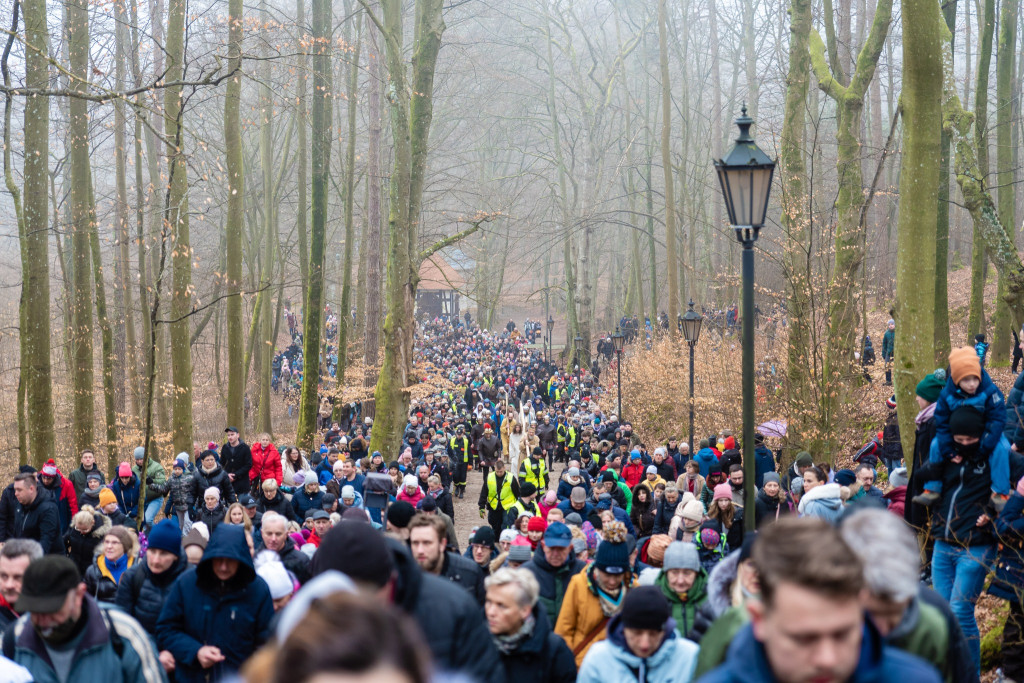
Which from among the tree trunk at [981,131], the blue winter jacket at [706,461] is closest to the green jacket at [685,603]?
the blue winter jacket at [706,461]

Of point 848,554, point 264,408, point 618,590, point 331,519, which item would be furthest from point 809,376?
point 264,408

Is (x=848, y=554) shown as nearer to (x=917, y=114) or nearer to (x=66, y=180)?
(x=917, y=114)

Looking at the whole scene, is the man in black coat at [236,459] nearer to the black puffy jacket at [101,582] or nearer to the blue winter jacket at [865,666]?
the black puffy jacket at [101,582]

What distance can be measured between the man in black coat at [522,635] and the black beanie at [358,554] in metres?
1.55

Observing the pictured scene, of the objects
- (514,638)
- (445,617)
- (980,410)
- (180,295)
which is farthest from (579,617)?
(180,295)

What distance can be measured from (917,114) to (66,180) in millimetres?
23923

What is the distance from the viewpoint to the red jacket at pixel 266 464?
44.9 ft

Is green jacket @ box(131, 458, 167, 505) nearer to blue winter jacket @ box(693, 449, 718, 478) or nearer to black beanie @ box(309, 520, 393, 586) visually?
blue winter jacket @ box(693, 449, 718, 478)

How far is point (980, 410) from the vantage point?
19.3 feet

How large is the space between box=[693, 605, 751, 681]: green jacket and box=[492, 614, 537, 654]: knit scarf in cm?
183

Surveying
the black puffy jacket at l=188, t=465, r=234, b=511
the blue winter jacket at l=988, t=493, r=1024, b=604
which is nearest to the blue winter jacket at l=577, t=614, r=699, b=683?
the blue winter jacket at l=988, t=493, r=1024, b=604

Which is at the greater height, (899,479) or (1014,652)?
(899,479)

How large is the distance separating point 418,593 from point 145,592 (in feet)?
10.4

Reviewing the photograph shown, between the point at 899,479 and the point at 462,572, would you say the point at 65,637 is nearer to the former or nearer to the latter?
the point at 462,572
